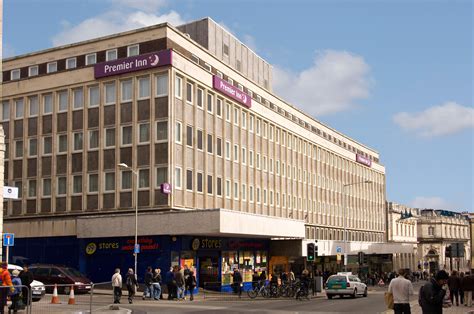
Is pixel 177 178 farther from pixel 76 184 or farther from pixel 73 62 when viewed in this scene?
pixel 73 62

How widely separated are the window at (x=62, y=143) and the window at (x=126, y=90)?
19.7ft

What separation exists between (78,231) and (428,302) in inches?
1510

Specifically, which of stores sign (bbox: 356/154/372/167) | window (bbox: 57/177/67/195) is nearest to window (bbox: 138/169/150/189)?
window (bbox: 57/177/67/195)

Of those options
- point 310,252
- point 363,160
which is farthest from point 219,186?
→ point 363,160

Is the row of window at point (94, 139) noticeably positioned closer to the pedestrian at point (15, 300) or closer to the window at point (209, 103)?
the window at point (209, 103)

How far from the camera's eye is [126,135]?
49.7m

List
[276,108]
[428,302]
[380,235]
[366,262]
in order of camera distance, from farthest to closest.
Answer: [380,235], [366,262], [276,108], [428,302]

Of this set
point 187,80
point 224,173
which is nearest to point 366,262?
point 224,173

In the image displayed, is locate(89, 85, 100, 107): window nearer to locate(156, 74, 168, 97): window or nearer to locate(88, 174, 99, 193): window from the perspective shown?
locate(88, 174, 99, 193): window

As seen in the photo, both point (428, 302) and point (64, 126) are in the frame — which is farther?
point (64, 126)

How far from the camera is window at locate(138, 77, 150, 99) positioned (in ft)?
160

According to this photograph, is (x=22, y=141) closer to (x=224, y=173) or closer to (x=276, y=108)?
(x=224, y=173)

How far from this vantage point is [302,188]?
7419 centimetres

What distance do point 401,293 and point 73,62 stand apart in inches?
1643
